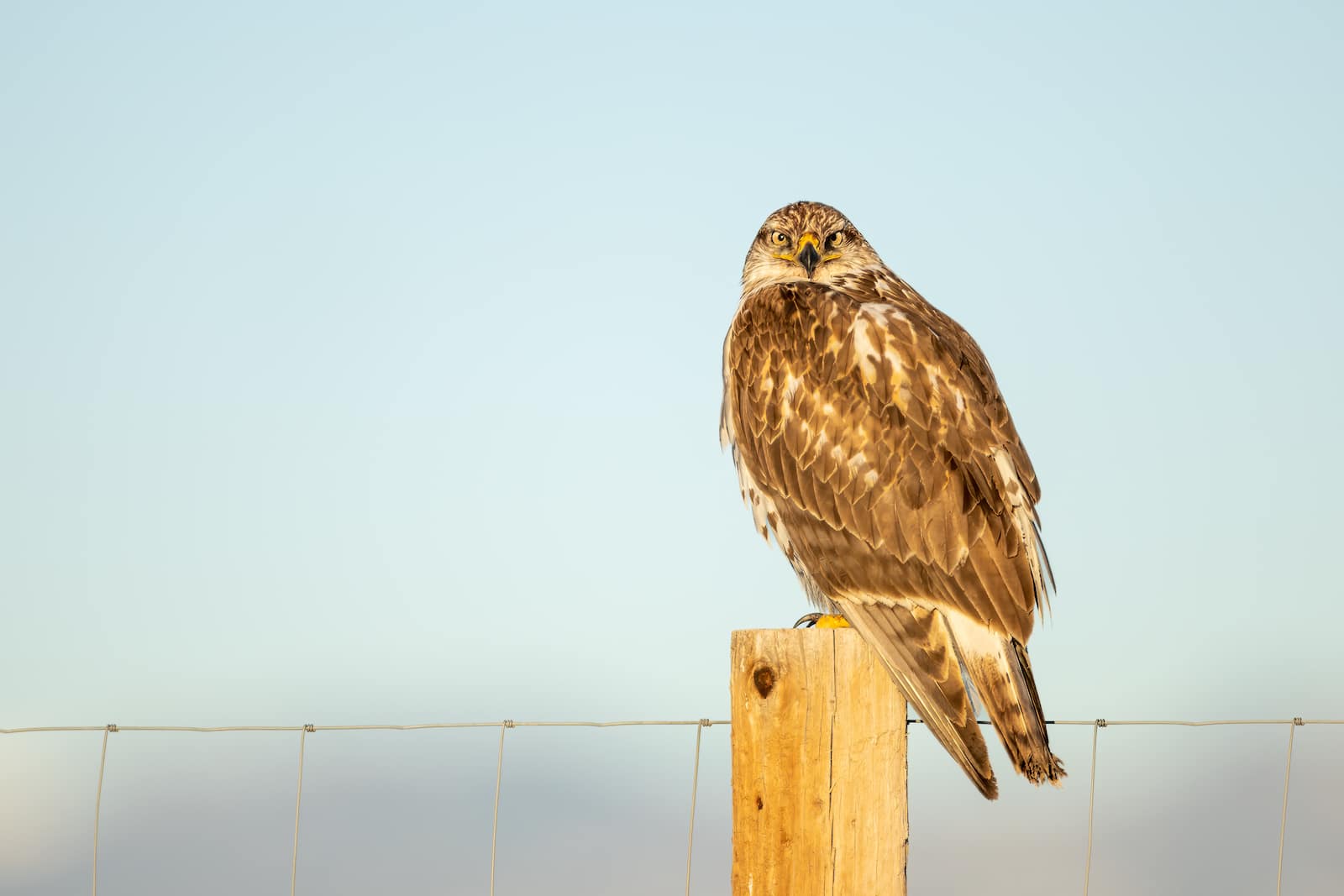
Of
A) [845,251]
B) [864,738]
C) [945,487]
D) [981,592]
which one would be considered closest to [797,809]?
[864,738]

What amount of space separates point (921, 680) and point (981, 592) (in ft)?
2.19

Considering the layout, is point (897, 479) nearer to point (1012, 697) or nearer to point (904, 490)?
point (904, 490)

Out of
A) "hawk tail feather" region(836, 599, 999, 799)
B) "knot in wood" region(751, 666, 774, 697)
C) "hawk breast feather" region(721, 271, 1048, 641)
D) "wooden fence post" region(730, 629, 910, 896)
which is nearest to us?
"wooden fence post" region(730, 629, 910, 896)

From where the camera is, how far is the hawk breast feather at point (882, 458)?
5.21m

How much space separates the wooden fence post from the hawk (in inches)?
19.4

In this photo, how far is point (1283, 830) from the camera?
5273 millimetres

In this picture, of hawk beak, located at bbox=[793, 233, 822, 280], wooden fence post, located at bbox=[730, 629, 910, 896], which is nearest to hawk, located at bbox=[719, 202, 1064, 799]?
wooden fence post, located at bbox=[730, 629, 910, 896]

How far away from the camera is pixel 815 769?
12.8ft

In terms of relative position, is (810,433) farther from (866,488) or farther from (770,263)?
(770,263)

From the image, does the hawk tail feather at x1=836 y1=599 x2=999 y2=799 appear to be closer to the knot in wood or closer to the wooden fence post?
the wooden fence post

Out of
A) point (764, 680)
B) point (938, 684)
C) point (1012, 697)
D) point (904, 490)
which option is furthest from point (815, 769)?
point (904, 490)

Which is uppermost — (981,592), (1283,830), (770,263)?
(770,263)

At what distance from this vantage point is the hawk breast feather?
5207 mm

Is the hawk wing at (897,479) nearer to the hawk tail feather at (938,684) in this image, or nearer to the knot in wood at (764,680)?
the hawk tail feather at (938,684)
